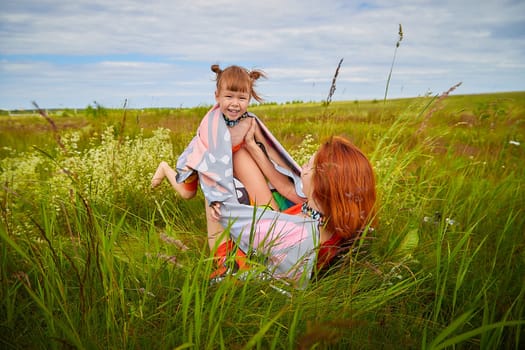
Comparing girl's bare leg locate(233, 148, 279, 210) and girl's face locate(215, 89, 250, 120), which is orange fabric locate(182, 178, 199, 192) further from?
girl's face locate(215, 89, 250, 120)

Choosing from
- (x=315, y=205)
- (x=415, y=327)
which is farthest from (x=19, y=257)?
(x=415, y=327)

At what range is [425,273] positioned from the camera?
2.33 metres

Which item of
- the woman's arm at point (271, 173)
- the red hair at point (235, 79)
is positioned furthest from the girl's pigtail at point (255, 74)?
the woman's arm at point (271, 173)

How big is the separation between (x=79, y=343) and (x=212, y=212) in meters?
1.54

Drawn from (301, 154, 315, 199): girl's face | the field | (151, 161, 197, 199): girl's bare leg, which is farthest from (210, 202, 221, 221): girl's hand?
(301, 154, 315, 199): girl's face

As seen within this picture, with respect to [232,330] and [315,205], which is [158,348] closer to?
[232,330]

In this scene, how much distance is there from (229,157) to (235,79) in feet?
1.93

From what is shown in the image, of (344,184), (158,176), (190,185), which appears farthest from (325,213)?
(158,176)

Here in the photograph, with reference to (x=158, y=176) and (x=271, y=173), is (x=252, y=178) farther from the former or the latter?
(x=158, y=176)

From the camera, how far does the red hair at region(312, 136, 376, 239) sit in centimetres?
229

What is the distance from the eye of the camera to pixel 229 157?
298 centimetres

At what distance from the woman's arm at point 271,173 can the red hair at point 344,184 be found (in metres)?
0.94

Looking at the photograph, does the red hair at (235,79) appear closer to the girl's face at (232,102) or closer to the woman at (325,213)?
the girl's face at (232,102)

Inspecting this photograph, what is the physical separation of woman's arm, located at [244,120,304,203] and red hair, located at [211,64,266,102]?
1.37 feet
